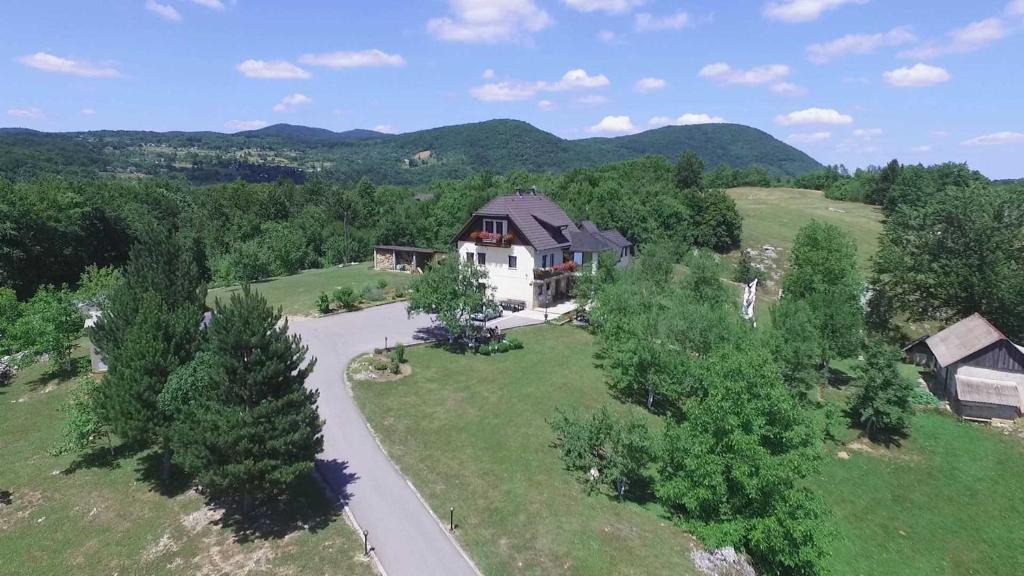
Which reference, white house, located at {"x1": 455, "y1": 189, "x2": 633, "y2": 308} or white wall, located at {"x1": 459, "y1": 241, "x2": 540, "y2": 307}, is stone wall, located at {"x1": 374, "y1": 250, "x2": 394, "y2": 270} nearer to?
white house, located at {"x1": 455, "y1": 189, "x2": 633, "y2": 308}

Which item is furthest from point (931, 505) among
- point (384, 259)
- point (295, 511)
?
point (384, 259)

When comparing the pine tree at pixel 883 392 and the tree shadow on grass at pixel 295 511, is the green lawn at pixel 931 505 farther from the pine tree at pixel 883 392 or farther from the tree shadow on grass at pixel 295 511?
the tree shadow on grass at pixel 295 511

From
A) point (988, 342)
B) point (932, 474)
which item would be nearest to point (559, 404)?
point (932, 474)

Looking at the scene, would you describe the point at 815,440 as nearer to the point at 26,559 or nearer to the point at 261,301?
the point at 261,301

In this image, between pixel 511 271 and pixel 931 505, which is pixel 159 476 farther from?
pixel 931 505

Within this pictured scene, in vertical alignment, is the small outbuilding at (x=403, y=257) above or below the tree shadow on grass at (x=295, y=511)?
above

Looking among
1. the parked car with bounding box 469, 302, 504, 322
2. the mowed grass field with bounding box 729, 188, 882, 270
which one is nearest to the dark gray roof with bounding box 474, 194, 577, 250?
the parked car with bounding box 469, 302, 504, 322

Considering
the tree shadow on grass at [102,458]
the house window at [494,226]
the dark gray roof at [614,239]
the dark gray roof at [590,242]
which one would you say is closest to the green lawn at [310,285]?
the house window at [494,226]
